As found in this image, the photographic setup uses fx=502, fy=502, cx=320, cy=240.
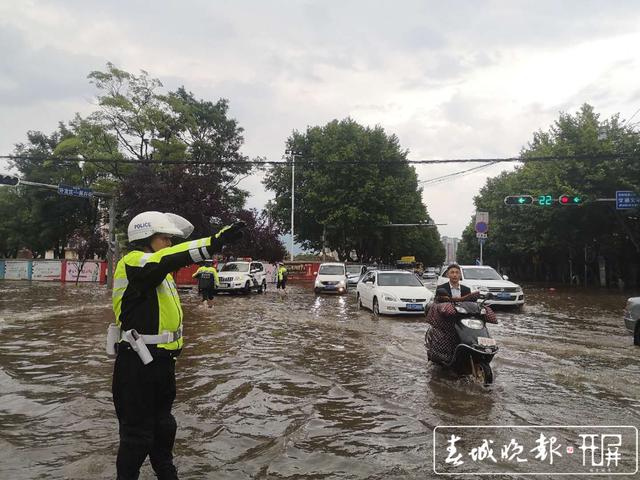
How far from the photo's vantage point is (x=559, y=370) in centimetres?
759

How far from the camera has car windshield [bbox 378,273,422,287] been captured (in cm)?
1611

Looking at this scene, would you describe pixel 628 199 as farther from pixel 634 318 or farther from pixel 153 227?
pixel 153 227

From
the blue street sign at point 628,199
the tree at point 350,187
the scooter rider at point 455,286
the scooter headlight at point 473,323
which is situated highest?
the tree at point 350,187

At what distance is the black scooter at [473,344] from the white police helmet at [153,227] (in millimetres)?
4254

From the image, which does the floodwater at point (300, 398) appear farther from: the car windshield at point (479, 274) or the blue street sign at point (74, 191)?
the blue street sign at point (74, 191)

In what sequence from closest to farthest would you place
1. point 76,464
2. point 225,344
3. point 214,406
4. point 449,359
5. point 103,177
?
point 76,464 < point 214,406 < point 449,359 < point 225,344 < point 103,177

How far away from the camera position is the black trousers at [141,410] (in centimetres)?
307

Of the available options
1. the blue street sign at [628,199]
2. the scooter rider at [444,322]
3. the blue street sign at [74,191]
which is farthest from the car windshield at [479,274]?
the blue street sign at [74,191]

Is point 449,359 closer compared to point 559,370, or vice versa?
point 449,359

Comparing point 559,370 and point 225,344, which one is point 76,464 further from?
point 559,370

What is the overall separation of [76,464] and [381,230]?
42028 mm

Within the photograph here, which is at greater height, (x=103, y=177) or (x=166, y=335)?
(x=103, y=177)

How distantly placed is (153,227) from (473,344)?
4.50 meters

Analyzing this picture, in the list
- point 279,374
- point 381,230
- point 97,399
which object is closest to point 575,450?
point 279,374
